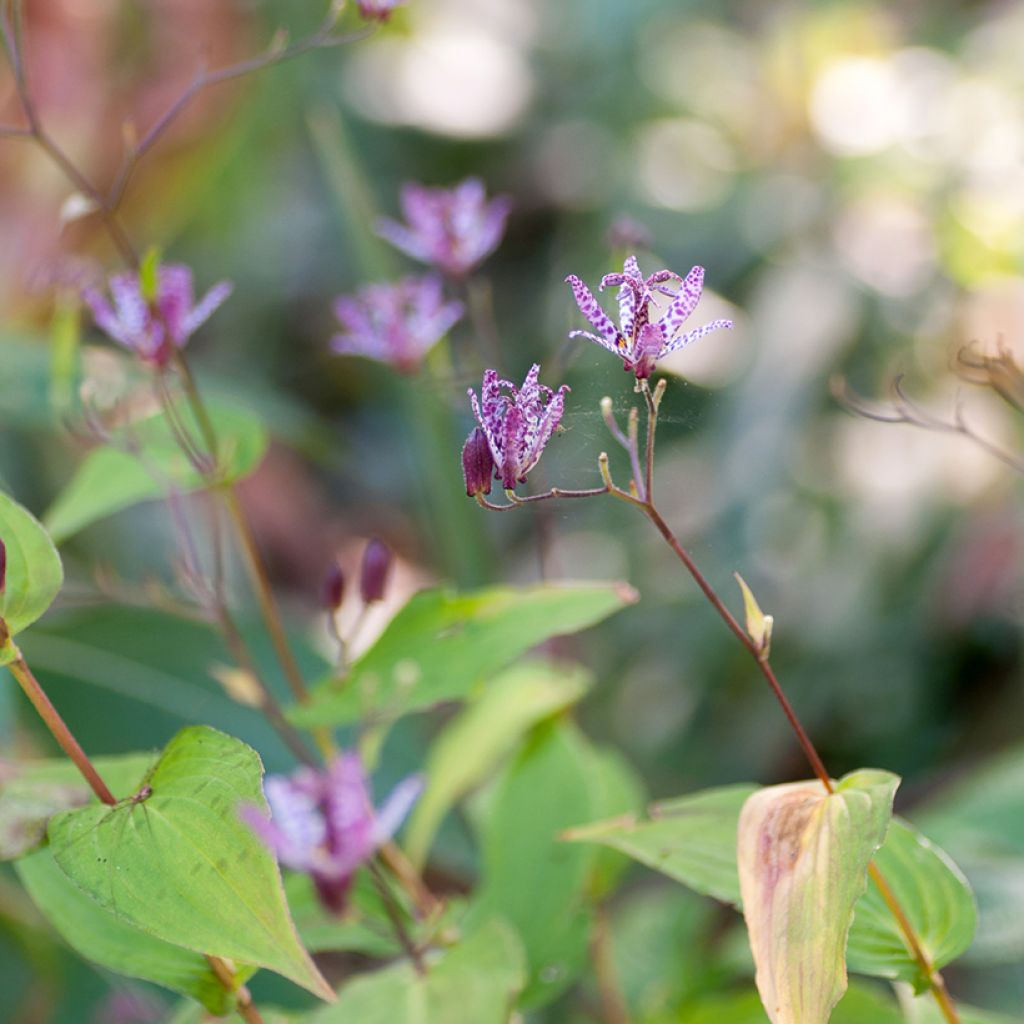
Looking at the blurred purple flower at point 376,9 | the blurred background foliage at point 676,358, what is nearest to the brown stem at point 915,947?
the blurred background foliage at point 676,358

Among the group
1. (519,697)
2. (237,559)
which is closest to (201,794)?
(519,697)

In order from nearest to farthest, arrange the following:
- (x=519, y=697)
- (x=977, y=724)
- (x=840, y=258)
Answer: (x=519, y=697) < (x=977, y=724) < (x=840, y=258)

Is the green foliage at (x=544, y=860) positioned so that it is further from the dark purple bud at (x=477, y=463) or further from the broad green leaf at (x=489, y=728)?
the dark purple bud at (x=477, y=463)

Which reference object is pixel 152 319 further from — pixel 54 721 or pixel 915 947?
pixel 915 947

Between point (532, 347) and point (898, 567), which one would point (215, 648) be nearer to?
point (898, 567)

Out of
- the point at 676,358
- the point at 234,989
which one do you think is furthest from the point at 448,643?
the point at 676,358

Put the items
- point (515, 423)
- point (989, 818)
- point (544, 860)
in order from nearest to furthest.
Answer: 1. point (515, 423)
2. point (544, 860)
3. point (989, 818)
